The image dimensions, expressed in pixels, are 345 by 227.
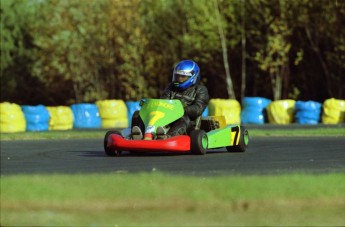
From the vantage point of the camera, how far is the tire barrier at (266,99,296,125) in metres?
30.0

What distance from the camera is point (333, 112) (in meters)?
29.2

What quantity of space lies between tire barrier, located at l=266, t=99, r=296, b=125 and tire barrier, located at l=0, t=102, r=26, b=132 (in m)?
8.34

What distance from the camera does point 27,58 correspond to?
163 ft

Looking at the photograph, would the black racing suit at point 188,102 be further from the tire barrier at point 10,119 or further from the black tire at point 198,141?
the tire barrier at point 10,119

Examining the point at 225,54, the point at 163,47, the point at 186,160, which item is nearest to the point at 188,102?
the point at 186,160

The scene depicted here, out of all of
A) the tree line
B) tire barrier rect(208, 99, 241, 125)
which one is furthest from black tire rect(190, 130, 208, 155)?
the tree line

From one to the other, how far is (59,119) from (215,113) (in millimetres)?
4999

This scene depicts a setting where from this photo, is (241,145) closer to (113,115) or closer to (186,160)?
(186,160)

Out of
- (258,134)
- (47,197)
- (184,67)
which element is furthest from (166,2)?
(47,197)

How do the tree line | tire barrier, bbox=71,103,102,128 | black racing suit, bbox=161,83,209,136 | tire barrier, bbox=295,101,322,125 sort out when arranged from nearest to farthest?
black racing suit, bbox=161,83,209,136, tire barrier, bbox=71,103,102,128, tire barrier, bbox=295,101,322,125, the tree line

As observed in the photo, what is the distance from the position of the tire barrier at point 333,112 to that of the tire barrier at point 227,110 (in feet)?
9.27

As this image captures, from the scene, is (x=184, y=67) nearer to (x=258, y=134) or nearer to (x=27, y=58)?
(x=258, y=134)

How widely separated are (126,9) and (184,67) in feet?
A: 103

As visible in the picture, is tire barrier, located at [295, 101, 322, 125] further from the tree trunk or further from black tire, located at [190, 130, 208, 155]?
black tire, located at [190, 130, 208, 155]
